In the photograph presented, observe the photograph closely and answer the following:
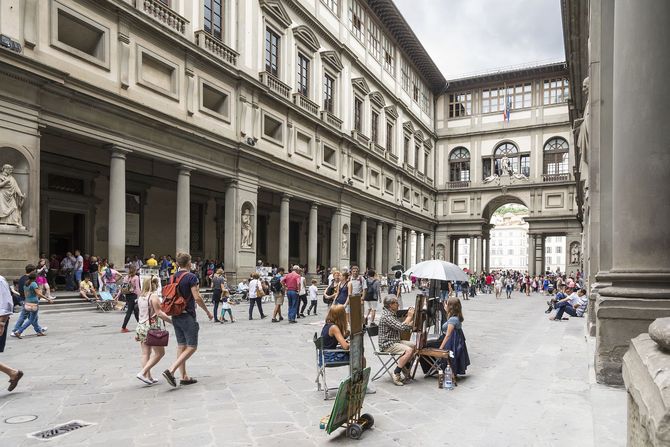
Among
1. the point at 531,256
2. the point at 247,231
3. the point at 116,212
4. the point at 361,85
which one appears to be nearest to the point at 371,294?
the point at 116,212

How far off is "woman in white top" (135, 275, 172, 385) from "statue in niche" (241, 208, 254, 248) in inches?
574

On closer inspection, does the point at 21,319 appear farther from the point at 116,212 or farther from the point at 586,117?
the point at 586,117

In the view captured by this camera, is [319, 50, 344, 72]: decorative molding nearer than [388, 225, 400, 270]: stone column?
Yes

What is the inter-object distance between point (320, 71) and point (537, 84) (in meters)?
26.8

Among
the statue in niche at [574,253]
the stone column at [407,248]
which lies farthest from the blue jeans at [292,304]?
the statue in niche at [574,253]

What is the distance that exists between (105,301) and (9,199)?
3731mm

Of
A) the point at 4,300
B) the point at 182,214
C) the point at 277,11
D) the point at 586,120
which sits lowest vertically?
the point at 4,300

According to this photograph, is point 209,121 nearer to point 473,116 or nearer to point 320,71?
point 320,71

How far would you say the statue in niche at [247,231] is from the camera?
2176 centimetres

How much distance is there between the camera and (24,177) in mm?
13188

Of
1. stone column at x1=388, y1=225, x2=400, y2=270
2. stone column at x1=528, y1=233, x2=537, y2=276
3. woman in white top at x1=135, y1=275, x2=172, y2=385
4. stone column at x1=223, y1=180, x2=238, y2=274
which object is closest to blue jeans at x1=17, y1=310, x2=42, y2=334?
woman in white top at x1=135, y1=275, x2=172, y2=385

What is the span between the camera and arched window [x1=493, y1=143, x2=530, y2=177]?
46.6 metres

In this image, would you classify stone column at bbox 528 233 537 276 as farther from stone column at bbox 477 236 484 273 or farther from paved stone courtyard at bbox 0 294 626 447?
paved stone courtyard at bbox 0 294 626 447

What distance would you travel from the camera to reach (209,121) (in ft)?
65.1
